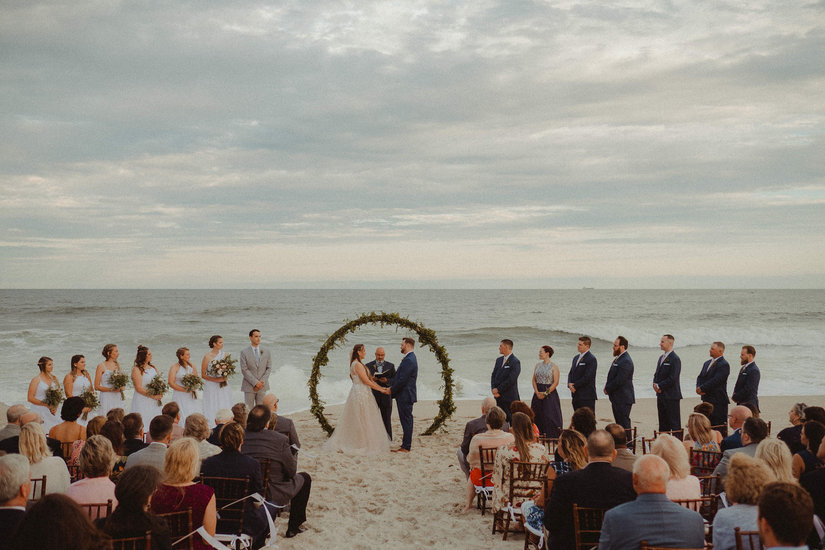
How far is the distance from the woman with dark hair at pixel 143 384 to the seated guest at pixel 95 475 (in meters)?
4.89

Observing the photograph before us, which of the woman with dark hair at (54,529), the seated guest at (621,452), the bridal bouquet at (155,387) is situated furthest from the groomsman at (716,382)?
the woman with dark hair at (54,529)

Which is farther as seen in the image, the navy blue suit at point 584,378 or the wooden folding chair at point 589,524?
the navy blue suit at point 584,378

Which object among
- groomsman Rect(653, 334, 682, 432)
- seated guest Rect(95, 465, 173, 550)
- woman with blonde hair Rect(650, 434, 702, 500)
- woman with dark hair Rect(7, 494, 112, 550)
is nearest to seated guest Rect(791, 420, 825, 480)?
woman with blonde hair Rect(650, 434, 702, 500)

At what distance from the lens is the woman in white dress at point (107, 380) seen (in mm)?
9062

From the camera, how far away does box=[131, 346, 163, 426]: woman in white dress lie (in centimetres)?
902

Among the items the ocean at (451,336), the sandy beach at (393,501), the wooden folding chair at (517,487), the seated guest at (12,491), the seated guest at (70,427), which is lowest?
the ocean at (451,336)

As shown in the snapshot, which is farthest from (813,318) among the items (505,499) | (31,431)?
(31,431)

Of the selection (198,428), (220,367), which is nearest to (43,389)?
(220,367)

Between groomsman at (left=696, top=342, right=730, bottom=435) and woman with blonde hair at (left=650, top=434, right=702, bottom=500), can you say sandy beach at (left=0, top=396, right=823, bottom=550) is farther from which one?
groomsman at (left=696, top=342, right=730, bottom=435)

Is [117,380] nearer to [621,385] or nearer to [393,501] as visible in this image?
[393,501]

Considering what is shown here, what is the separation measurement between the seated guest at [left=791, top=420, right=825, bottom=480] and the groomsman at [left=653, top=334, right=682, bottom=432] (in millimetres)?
4974

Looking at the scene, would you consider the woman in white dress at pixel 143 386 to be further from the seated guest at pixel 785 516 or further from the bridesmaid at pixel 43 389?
the seated guest at pixel 785 516

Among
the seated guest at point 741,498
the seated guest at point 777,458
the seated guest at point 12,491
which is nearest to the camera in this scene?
the seated guest at point 12,491

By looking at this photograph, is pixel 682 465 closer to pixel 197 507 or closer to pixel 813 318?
pixel 197 507
